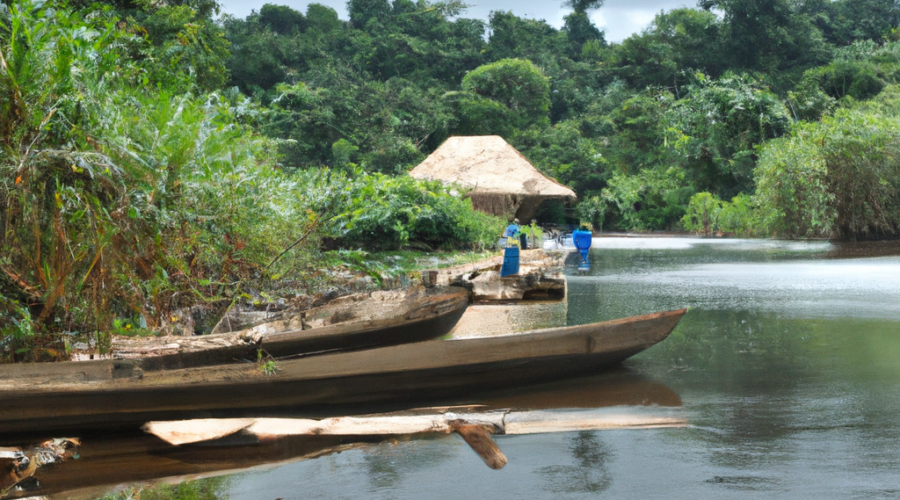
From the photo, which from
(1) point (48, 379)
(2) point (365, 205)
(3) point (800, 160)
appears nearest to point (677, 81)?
(3) point (800, 160)

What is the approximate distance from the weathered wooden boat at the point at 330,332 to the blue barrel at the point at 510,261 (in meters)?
3.31

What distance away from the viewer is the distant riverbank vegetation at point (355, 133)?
4152 millimetres

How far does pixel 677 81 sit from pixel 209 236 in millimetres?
36926

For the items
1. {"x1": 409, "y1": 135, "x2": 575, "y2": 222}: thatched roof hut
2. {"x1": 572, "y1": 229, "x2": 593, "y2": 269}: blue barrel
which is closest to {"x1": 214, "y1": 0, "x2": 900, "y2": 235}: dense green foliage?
{"x1": 409, "y1": 135, "x2": 575, "y2": 222}: thatched roof hut

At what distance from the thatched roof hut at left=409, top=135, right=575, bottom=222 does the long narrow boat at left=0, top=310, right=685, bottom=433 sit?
11.9 meters

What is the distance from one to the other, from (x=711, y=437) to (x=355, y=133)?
926 inches

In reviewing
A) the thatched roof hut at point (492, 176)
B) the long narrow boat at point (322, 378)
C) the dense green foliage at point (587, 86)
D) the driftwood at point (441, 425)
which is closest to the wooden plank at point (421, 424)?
the driftwood at point (441, 425)

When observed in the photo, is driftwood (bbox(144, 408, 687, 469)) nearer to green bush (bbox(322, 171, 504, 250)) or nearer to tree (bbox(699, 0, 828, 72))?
green bush (bbox(322, 171, 504, 250))

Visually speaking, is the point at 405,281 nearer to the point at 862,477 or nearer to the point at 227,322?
the point at 227,322

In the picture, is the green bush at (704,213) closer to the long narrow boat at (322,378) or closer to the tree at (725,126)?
the tree at (725,126)

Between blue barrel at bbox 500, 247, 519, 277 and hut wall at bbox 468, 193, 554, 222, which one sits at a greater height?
hut wall at bbox 468, 193, 554, 222

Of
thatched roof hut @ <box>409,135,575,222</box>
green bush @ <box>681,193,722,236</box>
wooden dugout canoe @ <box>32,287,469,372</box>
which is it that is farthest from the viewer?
green bush @ <box>681,193,722,236</box>

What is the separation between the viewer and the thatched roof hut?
57.3 feet

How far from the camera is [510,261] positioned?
971 centimetres
